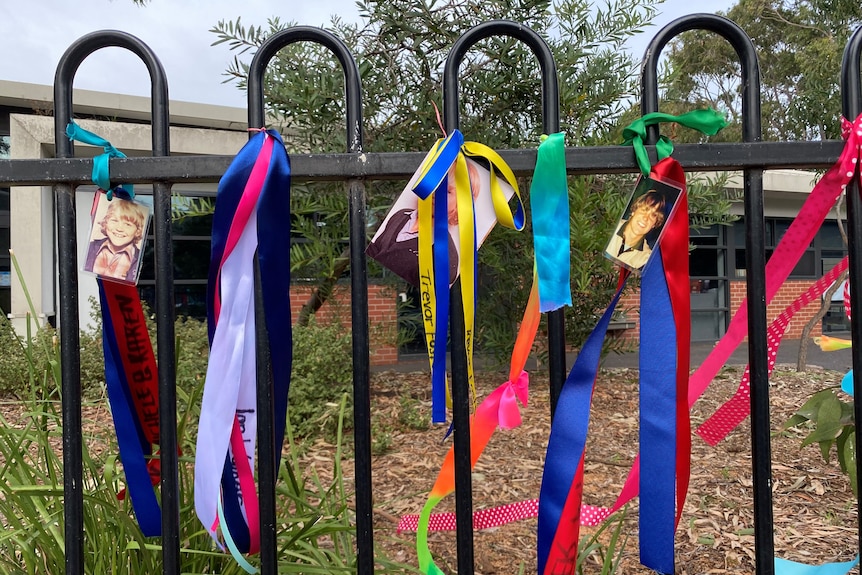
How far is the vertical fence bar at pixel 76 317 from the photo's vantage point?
1034mm

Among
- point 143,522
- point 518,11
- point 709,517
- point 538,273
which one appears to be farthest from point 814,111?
point 143,522

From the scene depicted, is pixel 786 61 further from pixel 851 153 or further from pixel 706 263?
pixel 851 153

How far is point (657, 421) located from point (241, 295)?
0.71 m

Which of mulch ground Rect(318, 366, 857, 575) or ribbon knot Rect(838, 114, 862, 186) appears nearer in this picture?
ribbon knot Rect(838, 114, 862, 186)

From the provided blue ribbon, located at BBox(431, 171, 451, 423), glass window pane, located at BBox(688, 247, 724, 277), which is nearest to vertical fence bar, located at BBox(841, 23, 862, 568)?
blue ribbon, located at BBox(431, 171, 451, 423)

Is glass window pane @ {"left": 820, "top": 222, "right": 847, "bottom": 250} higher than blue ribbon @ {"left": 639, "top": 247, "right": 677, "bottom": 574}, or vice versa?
glass window pane @ {"left": 820, "top": 222, "right": 847, "bottom": 250}

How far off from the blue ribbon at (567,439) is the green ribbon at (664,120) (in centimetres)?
22

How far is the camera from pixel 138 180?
40.3 inches

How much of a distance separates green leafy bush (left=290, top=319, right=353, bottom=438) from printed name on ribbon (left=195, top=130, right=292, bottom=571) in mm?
2456

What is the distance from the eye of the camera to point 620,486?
108 inches

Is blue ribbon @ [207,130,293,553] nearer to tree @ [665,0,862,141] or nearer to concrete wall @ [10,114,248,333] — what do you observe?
tree @ [665,0,862,141]

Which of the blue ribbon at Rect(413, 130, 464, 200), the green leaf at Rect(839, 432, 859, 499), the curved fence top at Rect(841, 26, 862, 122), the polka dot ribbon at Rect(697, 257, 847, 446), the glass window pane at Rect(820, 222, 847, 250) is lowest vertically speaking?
the green leaf at Rect(839, 432, 859, 499)

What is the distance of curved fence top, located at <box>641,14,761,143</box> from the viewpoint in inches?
39.3

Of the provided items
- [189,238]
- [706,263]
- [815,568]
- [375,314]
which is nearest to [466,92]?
[815,568]
